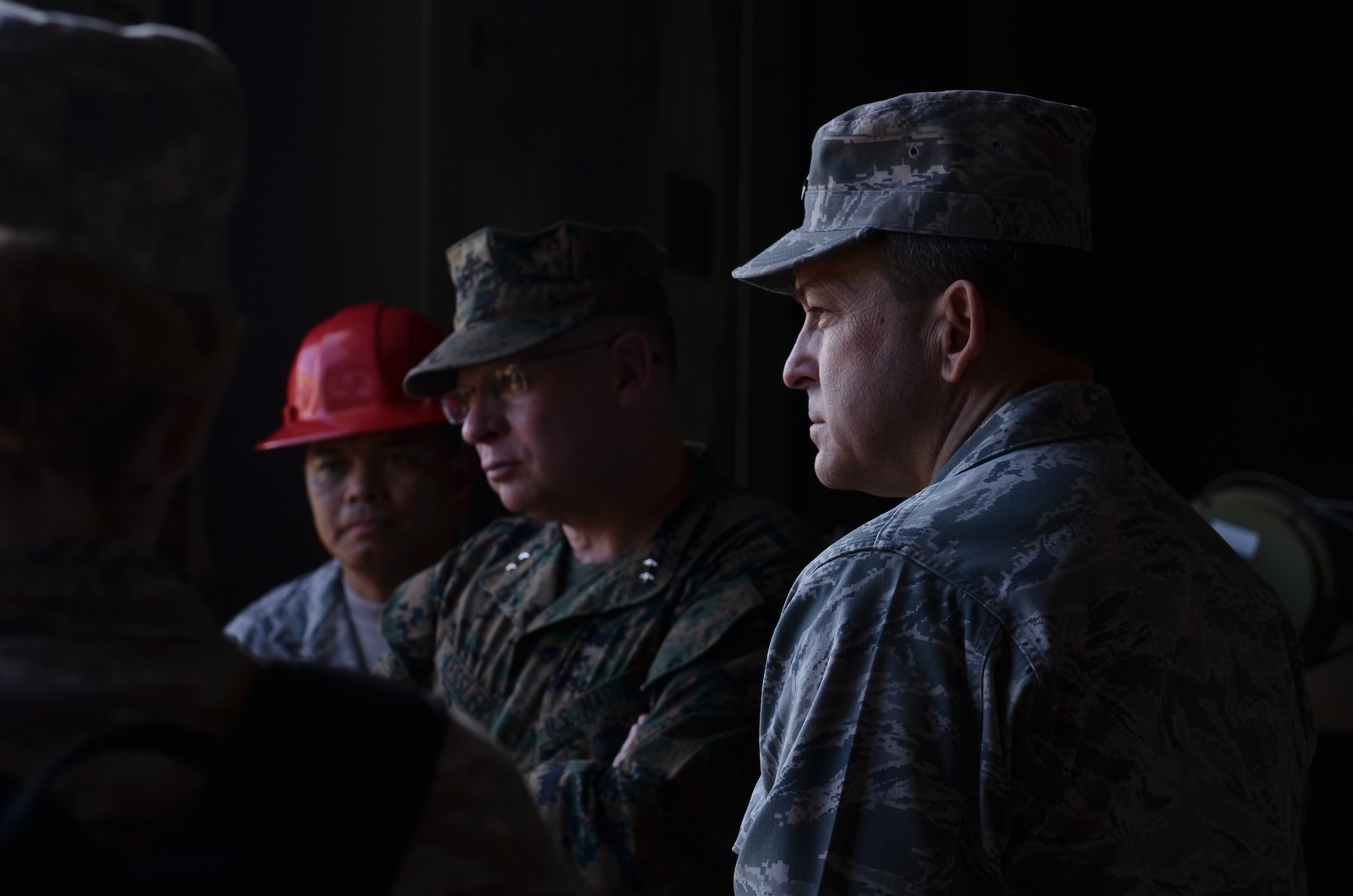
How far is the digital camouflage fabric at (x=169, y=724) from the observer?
55 cm

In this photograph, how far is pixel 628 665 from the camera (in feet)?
6.79

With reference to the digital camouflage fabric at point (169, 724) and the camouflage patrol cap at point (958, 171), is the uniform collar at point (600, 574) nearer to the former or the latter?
the camouflage patrol cap at point (958, 171)

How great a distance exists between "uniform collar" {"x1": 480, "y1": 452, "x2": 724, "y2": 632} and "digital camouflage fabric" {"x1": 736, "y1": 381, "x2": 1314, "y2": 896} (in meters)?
0.98

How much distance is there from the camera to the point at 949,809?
105cm

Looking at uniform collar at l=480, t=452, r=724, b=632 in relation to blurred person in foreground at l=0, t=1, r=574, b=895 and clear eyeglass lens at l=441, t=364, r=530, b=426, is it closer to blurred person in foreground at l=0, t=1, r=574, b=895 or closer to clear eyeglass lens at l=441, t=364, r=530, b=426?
clear eyeglass lens at l=441, t=364, r=530, b=426

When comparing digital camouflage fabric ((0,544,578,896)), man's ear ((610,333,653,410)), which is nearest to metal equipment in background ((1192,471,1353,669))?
man's ear ((610,333,653,410))

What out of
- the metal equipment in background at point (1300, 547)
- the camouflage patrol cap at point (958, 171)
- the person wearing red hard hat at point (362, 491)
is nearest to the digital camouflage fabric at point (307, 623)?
the person wearing red hard hat at point (362, 491)

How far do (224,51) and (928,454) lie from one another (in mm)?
2640

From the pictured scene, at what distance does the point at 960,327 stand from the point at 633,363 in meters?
1.07

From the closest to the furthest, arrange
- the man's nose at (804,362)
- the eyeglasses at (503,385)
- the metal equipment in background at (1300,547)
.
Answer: the man's nose at (804,362)
the eyeglasses at (503,385)
the metal equipment in background at (1300,547)

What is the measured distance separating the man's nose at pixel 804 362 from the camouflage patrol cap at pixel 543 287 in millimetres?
820

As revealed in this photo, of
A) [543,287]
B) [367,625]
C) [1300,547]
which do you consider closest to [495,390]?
[543,287]

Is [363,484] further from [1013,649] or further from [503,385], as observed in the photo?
[1013,649]

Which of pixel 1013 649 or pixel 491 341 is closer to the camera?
pixel 1013 649
